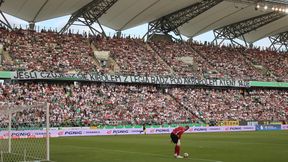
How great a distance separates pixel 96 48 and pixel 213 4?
17.1 meters

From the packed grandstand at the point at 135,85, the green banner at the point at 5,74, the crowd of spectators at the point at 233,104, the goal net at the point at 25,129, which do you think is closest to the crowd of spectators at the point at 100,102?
the packed grandstand at the point at 135,85

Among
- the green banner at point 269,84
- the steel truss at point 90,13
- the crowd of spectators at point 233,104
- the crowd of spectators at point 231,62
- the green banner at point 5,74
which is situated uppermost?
the steel truss at point 90,13

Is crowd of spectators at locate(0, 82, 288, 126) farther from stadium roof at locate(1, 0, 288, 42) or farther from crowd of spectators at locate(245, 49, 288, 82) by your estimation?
stadium roof at locate(1, 0, 288, 42)

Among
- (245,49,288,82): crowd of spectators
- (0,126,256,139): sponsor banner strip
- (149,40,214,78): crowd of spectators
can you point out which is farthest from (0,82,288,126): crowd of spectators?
(245,49,288,82): crowd of spectators

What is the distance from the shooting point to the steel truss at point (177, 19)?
64.9 meters

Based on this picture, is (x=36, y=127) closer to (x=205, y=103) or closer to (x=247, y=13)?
(x=205, y=103)

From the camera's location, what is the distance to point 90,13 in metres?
66.0

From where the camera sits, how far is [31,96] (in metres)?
52.7

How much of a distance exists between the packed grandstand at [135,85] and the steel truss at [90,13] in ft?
5.45

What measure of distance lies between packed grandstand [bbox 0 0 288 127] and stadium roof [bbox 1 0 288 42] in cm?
247

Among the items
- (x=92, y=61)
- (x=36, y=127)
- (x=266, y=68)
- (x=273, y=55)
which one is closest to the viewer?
(x=36, y=127)

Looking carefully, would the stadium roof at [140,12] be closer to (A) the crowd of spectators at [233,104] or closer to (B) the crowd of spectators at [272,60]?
(B) the crowd of spectators at [272,60]

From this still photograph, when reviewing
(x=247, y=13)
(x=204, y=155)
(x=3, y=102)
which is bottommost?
(x=204, y=155)

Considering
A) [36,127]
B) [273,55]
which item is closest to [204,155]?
[36,127]
